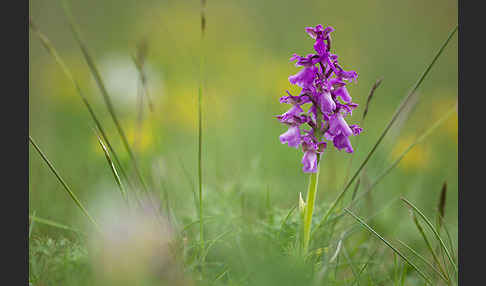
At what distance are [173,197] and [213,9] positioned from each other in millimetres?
5574

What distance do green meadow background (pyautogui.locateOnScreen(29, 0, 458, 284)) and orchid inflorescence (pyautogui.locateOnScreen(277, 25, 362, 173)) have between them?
20.8 inches

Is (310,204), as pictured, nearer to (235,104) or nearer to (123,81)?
(235,104)

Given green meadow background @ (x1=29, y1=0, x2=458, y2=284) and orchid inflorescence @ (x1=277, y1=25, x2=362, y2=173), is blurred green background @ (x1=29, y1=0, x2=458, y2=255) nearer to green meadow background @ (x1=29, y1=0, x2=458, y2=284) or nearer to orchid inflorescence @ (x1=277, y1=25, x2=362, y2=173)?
green meadow background @ (x1=29, y1=0, x2=458, y2=284)

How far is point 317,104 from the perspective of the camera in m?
1.69

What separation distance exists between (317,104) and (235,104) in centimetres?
358

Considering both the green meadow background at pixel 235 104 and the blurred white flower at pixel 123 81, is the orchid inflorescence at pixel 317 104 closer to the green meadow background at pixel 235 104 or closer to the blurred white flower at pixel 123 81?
the green meadow background at pixel 235 104

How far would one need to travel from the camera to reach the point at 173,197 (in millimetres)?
2879

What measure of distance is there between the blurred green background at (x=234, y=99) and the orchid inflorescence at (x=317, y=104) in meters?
0.64

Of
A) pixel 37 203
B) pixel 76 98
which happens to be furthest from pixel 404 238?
pixel 76 98

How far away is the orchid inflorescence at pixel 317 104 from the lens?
1670 millimetres

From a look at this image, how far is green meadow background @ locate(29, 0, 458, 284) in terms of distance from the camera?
9.03 ft

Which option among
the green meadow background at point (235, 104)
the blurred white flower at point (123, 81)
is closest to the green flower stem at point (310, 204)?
the green meadow background at point (235, 104)

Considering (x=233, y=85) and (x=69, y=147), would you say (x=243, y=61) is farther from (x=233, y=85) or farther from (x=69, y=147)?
(x=69, y=147)

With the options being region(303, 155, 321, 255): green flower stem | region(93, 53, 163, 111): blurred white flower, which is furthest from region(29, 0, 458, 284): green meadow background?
region(303, 155, 321, 255): green flower stem
